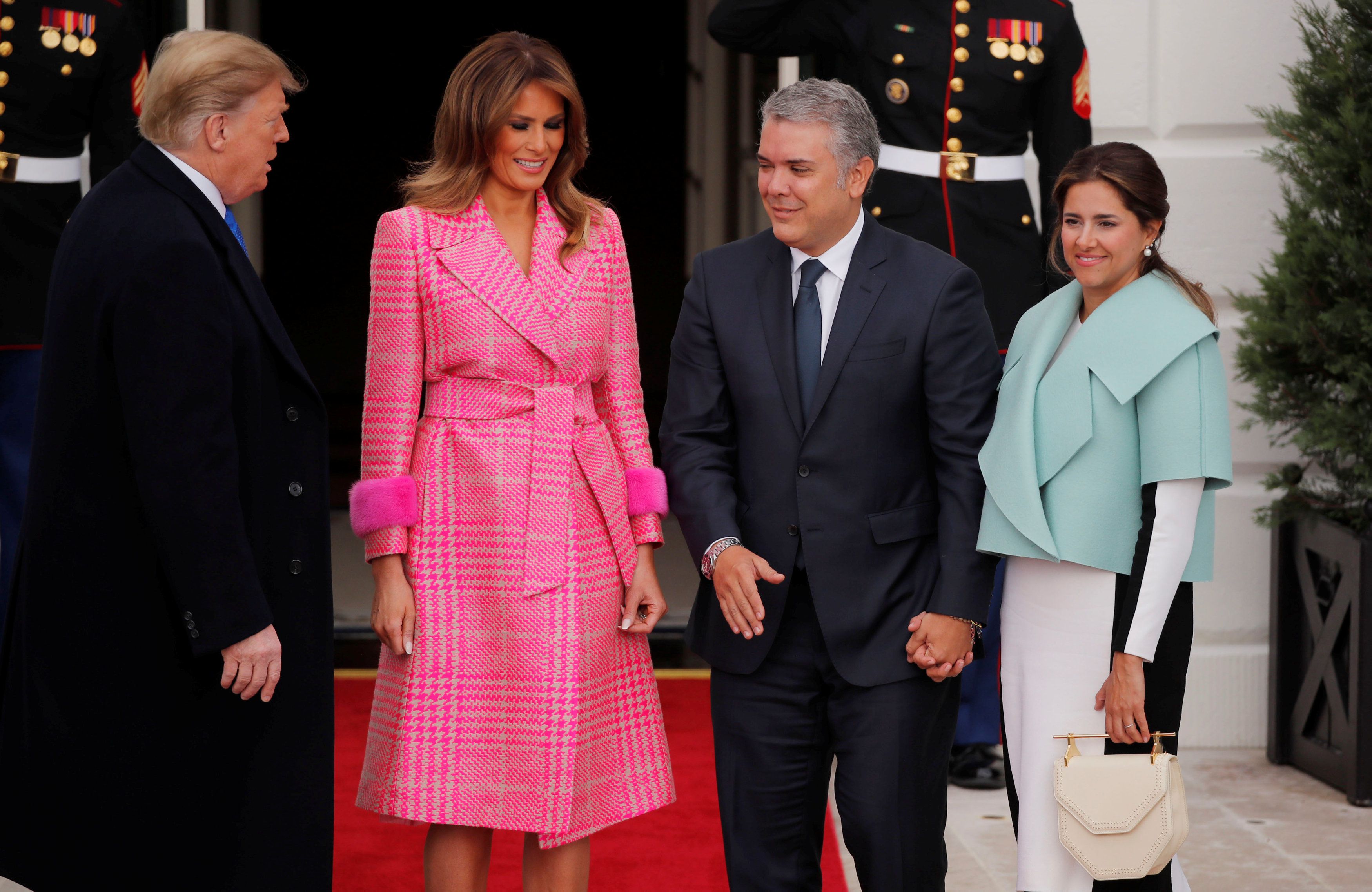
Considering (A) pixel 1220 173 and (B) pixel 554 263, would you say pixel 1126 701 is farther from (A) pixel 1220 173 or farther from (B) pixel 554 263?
(A) pixel 1220 173

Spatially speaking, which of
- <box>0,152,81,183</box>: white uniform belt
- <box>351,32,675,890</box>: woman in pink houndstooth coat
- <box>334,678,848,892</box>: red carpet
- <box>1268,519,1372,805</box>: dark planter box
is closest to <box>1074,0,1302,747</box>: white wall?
<box>1268,519,1372,805</box>: dark planter box

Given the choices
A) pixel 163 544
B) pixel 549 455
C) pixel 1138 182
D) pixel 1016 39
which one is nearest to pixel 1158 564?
pixel 1138 182

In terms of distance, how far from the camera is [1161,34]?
4.51 m

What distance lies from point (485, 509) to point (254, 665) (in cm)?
54

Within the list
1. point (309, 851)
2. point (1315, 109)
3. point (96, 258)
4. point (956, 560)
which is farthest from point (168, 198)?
point (1315, 109)

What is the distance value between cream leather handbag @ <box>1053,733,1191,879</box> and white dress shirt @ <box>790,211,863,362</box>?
80 cm

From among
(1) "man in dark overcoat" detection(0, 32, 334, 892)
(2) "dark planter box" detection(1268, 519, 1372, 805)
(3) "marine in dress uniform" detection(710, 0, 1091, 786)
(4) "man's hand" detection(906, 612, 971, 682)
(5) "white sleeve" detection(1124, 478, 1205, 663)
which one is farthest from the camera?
(2) "dark planter box" detection(1268, 519, 1372, 805)

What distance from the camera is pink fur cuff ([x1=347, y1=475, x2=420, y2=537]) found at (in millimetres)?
2545

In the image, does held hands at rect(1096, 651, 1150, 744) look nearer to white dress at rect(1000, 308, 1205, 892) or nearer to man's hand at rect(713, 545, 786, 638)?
white dress at rect(1000, 308, 1205, 892)

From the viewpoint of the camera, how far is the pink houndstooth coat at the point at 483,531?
257cm

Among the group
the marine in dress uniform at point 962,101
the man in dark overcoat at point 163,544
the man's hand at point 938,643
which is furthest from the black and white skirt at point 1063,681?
the marine in dress uniform at point 962,101

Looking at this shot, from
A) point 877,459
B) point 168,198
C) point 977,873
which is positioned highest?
point 168,198

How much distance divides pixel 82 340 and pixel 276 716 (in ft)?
2.02

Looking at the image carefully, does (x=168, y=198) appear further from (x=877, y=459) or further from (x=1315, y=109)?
(x=1315, y=109)
